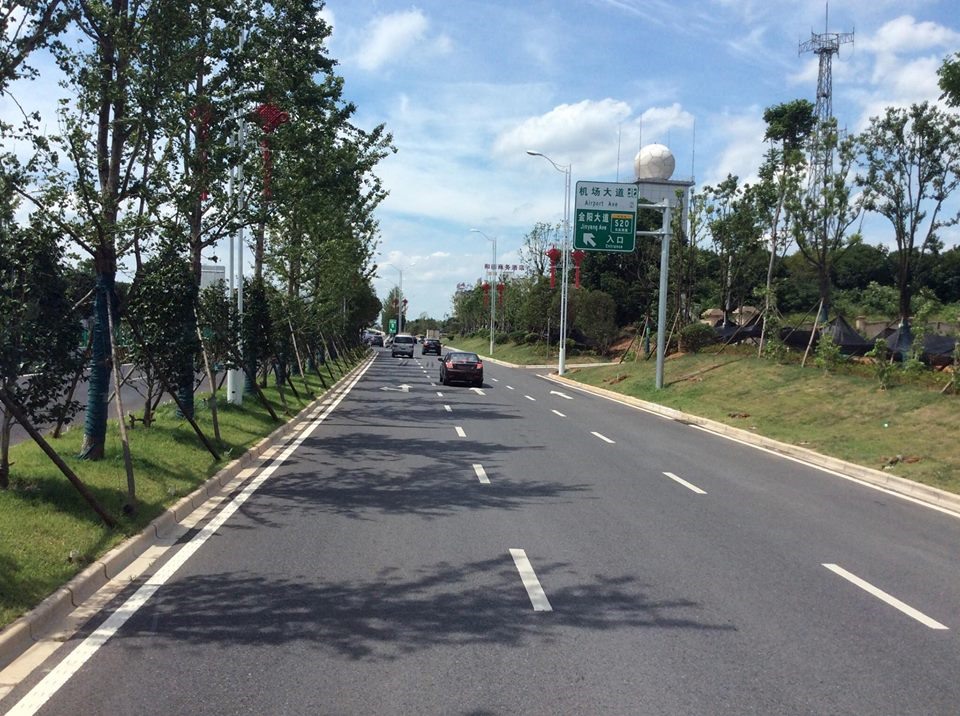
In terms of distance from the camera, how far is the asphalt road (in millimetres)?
4789

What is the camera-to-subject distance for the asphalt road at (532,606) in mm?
4789

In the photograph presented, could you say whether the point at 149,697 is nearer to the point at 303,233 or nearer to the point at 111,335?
the point at 111,335

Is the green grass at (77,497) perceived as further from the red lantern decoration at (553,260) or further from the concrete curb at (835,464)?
the red lantern decoration at (553,260)

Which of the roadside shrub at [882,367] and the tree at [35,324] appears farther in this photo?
the roadside shrub at [882,367]

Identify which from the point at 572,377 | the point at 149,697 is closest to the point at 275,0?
the point at 149,697

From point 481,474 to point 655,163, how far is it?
179 ft

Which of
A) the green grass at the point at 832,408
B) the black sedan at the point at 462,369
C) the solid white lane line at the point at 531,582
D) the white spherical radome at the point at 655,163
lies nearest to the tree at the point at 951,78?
the green grass at the point at 832,408

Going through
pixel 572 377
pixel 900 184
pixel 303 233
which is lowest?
pixel 572 377

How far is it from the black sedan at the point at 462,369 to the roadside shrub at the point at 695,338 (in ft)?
33.2

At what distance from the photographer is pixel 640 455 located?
1565cm

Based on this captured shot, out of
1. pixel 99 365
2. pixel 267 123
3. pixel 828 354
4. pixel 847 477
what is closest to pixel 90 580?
pixel 99 365

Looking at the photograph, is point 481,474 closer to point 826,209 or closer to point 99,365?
point 99,365

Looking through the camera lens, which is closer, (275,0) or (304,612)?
(304,612)

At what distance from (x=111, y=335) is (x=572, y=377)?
117 ft
